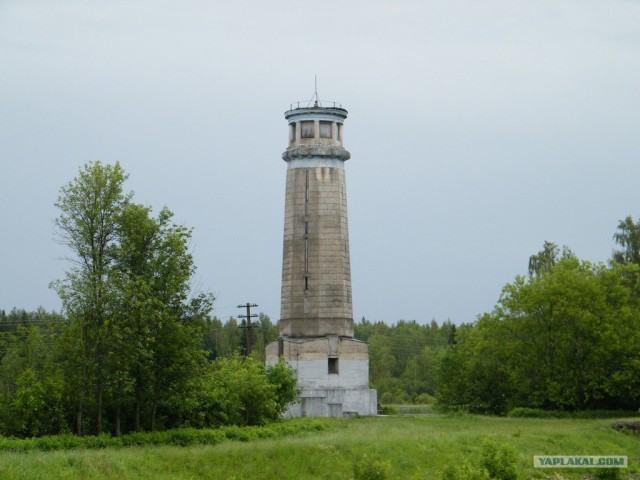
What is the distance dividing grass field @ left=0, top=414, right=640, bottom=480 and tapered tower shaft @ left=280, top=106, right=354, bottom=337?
9212 mm

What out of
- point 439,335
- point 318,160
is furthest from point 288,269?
point 439,335

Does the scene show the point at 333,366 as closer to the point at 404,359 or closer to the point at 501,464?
the point at 501,464

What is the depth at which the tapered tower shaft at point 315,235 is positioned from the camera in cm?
5550

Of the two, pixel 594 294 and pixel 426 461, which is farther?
pixel 594 294

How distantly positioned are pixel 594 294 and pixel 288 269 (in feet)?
49.9

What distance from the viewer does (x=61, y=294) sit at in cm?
3369

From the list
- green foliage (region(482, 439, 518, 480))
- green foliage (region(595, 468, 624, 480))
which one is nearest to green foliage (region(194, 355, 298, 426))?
green foliage (region(482, 439, 518, 480))

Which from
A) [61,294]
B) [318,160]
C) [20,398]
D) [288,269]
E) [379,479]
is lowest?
[379,479]

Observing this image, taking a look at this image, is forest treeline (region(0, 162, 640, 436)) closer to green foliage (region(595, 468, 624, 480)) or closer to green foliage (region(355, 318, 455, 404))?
green foliage (region(595, 468, 624, 480))

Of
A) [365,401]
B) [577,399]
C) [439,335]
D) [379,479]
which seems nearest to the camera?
[379,479]

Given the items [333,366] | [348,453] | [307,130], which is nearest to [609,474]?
[348,453]

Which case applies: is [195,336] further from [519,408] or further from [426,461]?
[519,408]

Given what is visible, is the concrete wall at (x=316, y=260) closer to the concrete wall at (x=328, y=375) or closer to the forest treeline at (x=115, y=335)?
the concrete wall at (x=328, y=375)

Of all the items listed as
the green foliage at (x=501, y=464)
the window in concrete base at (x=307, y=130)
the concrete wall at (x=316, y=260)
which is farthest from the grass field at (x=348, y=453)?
the window in concrete base at (x=307, y=130)
